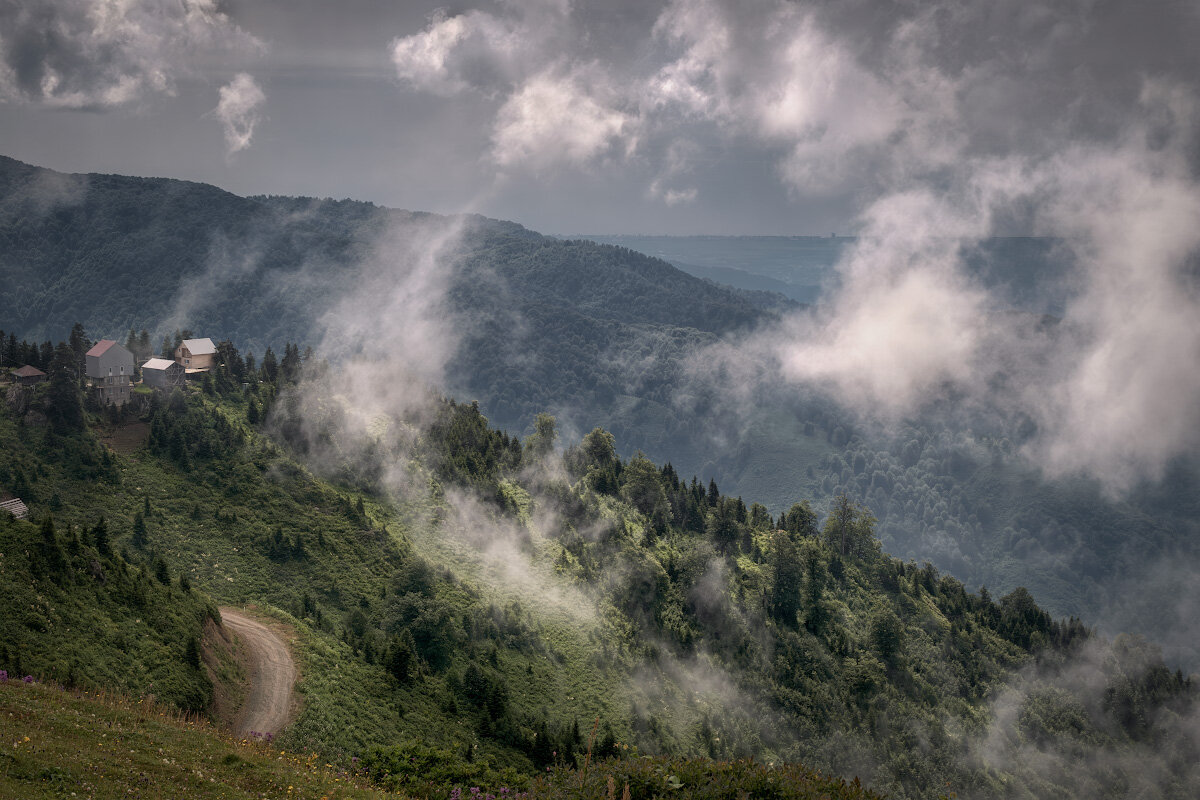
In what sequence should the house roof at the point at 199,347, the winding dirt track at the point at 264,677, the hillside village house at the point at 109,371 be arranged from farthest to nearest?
the house roof at the point at 199,347 < the hillside village house at the point at 109,371 < the winding dirt track at the point at 264,677

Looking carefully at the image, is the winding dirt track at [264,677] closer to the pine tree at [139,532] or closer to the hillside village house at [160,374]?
the pine tree at [139,532]

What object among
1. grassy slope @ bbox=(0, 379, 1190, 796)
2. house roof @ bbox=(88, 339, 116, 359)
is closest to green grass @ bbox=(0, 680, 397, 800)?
grassy slope @ bbox=(0, 379, 1190, 796)

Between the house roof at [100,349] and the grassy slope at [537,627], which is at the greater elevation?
the house roof at [100,349]

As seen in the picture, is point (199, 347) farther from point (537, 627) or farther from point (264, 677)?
point (264, 677)

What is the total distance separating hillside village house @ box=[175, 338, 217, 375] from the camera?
11325 cm

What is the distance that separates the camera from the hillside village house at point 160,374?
106188 millimetres

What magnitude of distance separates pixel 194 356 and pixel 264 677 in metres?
77.4

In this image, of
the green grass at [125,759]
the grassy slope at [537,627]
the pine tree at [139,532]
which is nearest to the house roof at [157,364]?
the grassy slope at [537,627]

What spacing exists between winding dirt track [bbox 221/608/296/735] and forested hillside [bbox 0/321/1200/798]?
173 centimetres

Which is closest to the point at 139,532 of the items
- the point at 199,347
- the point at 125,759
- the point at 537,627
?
the point at 537,627

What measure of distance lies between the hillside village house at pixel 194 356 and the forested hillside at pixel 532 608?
4.67 metres

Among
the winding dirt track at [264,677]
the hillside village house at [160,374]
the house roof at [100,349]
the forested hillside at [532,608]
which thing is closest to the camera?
the winding dirt track at [264,677]

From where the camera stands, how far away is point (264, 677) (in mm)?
53750

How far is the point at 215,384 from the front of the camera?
11144cm
